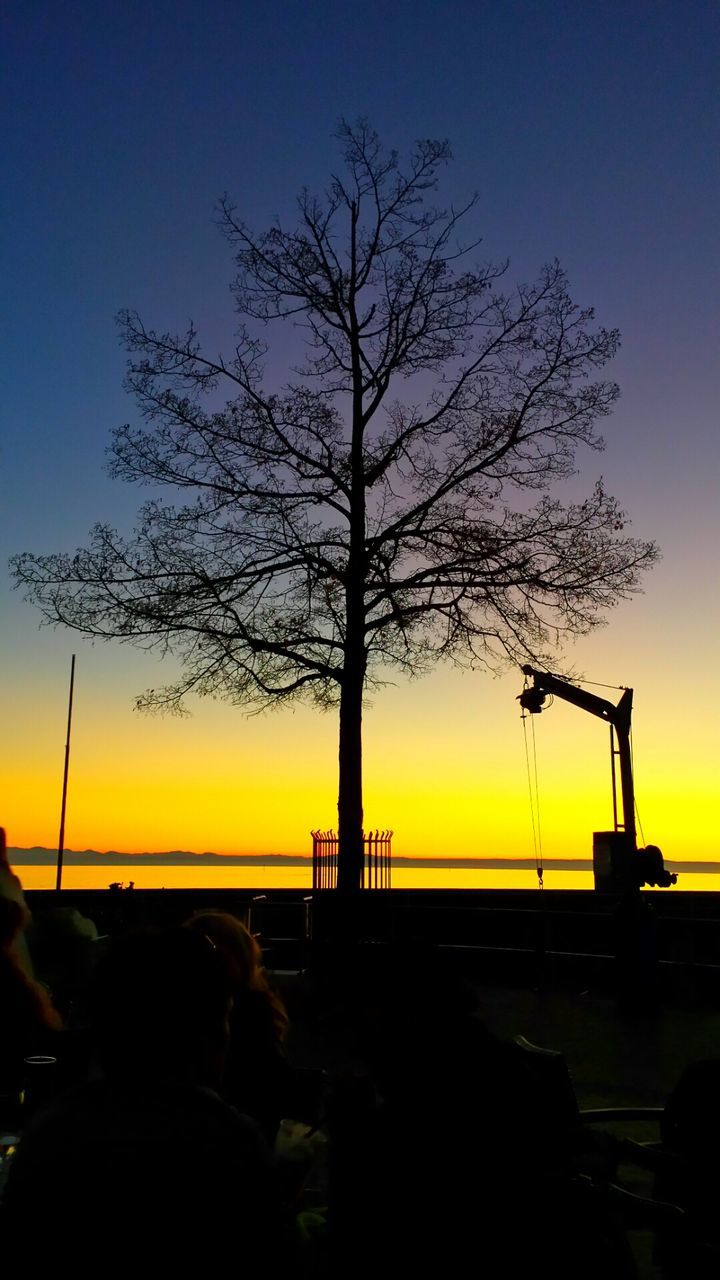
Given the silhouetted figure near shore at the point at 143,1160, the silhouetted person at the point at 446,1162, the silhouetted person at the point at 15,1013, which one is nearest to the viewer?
the silhouetted figure near shore at the point at 143,1160

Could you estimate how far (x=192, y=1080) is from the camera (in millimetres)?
2238

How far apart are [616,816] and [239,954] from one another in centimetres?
1085

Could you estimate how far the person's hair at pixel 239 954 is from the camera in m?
4.27

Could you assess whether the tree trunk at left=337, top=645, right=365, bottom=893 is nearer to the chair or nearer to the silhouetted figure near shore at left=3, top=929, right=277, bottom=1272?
the chair

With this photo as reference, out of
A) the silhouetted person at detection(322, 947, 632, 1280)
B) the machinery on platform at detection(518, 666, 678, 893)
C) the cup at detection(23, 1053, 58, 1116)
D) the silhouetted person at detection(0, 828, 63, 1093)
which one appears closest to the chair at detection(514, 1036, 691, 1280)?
the silhouetted person at detection(322, 947, 632, 1280)

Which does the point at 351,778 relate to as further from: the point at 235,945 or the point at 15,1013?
the point at 15,1013

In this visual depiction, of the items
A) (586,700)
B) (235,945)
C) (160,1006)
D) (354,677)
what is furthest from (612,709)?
(160,1006)

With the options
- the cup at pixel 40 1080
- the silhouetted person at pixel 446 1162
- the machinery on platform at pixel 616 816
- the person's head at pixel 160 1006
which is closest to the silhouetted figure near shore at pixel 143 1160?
the person's head at pixel 160 1006

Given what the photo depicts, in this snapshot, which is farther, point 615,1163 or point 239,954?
point 239,954

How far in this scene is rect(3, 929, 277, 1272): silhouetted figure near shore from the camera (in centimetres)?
198

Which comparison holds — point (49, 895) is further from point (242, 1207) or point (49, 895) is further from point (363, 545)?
point (242, 1207)

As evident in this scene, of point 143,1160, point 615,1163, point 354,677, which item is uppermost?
point 354,677

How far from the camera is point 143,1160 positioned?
2.02 metres

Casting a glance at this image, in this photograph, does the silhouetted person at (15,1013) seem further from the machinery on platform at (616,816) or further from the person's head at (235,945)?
the machinery on platform at (616,816)
